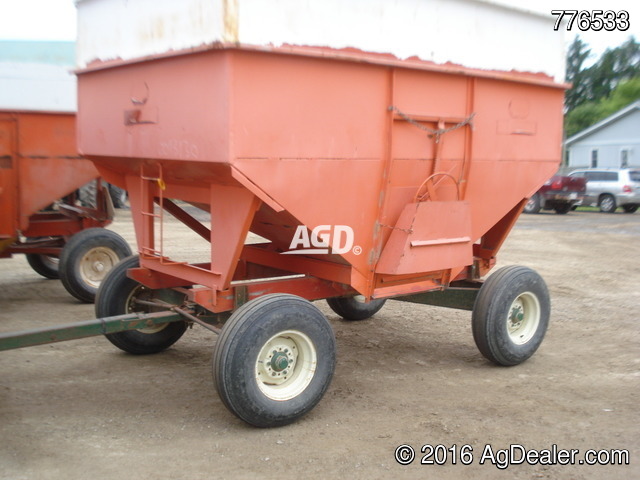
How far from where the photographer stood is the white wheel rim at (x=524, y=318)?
5.79m

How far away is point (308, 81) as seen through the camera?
4379 millimetres

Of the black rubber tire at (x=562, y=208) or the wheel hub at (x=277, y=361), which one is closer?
the wheel hub at (x=277, y=361)

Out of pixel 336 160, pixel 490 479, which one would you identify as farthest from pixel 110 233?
pixel 490 479

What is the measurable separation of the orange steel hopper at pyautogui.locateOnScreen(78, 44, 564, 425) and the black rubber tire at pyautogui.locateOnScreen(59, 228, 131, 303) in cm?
224

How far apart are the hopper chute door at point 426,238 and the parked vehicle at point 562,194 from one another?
61.0ft

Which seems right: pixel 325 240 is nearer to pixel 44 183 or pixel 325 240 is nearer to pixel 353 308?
pixel 353 308

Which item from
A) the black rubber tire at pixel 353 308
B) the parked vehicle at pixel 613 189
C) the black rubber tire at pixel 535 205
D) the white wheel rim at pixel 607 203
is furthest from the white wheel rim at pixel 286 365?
the white wheel rim at pixel 607 203

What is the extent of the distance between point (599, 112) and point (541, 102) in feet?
155

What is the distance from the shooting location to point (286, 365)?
4.47 metres

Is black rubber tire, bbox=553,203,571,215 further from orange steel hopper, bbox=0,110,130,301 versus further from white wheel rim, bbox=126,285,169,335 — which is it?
white wheel rim, bbox=126,285,169,335

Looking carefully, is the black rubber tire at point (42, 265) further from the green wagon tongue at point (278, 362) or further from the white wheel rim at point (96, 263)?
the green wagon tongue at point (278, 362)

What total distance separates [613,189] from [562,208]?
220 cm

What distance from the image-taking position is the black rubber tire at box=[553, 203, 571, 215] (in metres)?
22.9

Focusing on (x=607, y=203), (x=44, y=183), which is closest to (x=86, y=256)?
(x=44, y=183)
